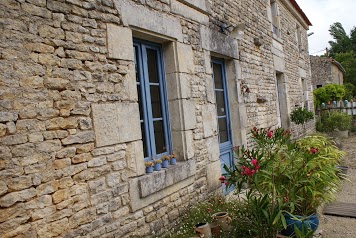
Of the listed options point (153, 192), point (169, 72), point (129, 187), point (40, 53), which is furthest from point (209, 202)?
point (40, 53)

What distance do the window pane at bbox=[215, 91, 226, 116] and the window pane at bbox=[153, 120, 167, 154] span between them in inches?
70.6

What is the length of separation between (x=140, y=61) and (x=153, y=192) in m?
1.59

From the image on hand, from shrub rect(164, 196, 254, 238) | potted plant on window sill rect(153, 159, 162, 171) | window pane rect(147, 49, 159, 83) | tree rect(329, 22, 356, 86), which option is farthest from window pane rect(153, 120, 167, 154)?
tree rect(329, 22, 356, 86)

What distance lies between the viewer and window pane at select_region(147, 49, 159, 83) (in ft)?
12.3

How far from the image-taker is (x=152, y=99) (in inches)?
147

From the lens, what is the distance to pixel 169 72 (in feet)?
12.9

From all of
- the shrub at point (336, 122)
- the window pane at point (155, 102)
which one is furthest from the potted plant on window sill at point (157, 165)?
the shrub at point (336, 122)

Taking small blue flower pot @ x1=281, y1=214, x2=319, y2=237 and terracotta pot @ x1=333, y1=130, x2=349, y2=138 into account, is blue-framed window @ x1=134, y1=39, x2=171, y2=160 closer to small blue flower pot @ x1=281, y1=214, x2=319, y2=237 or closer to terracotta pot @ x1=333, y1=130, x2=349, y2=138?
small blue flower pot @ x1=281, y1=214, x2=319, y2=237

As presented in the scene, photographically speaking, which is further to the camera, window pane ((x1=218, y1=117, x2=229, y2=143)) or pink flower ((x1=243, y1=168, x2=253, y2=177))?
window pane ((x1=218, y1=117, x2=229, y2=143))

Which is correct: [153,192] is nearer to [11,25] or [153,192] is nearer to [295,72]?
[11,25]

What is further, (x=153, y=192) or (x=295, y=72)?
(x=295, y=72)

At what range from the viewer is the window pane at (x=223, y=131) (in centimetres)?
538

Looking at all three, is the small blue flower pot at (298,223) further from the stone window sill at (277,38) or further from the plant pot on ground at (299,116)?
the stone window sill at (277,38)

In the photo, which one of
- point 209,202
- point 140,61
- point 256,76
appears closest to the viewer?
point 140,61
